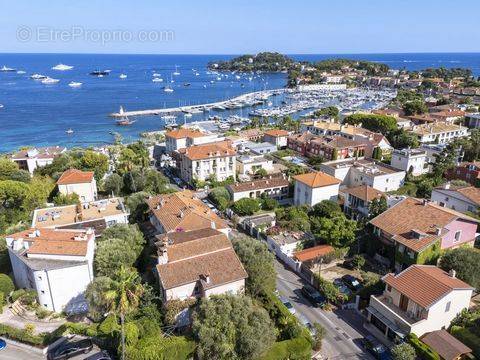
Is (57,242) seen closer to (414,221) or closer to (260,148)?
(414,221)

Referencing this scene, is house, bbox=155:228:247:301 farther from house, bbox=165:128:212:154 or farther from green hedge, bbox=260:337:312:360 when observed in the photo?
house, bbox=165:128:212:154

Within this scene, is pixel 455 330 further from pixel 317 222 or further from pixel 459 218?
pixel 317 222

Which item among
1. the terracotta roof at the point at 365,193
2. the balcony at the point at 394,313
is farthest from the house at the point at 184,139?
the balcony at the point at 394,313

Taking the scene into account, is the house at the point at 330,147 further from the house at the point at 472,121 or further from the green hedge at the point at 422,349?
the green hedge at the point at 422,349

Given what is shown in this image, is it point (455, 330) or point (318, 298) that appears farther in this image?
point (318, 298)

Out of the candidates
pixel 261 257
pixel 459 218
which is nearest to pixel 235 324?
pixel 261 257

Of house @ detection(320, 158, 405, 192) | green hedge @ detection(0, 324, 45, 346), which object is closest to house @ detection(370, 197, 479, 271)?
house @ detection(320, 158, 405, 192)
